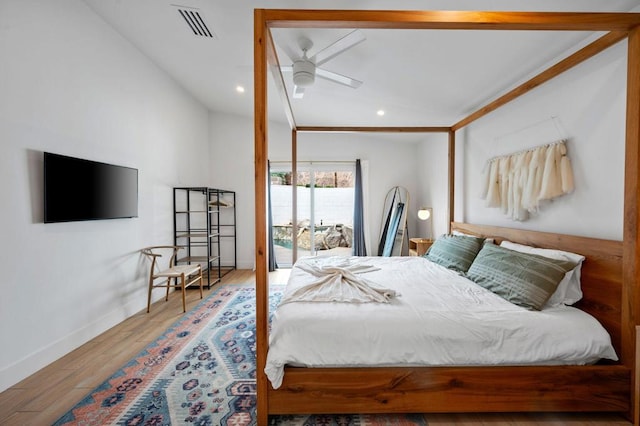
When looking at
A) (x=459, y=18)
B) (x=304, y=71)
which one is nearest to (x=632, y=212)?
(x=459, y=18)

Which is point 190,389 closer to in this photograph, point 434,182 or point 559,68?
point 559,68

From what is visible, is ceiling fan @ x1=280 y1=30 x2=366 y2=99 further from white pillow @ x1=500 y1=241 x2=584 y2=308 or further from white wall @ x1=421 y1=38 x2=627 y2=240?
white pillow @ x1=500 y1=241 x2=584 y2=308

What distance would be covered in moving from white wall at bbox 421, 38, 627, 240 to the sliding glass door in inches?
116

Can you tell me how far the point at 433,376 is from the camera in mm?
1513

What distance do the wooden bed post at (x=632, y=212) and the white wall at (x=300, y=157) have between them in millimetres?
3597

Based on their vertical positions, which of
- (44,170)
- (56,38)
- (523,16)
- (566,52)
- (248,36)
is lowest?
(44,170)

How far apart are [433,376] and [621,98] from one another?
6.83 feet

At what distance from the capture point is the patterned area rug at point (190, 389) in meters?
1.54

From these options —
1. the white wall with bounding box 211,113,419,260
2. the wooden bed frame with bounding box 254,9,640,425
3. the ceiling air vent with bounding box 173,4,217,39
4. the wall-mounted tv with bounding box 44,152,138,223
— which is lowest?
the wooden bed frame with bounding box 254,9,640,425

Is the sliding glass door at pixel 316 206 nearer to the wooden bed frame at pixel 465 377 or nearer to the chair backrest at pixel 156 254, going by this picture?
the chair backrest at pixel 156 254

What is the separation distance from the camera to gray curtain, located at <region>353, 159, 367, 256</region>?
16.9 feet

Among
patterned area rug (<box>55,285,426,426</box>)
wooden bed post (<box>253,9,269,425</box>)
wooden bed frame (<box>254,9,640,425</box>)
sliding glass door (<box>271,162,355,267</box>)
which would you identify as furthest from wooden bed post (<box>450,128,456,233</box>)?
wooden bed post (<box>253,9,269,425</box>)

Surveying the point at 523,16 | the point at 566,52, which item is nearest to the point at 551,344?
the point at 523,16

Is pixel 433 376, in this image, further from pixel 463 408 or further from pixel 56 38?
pixel 56 38
